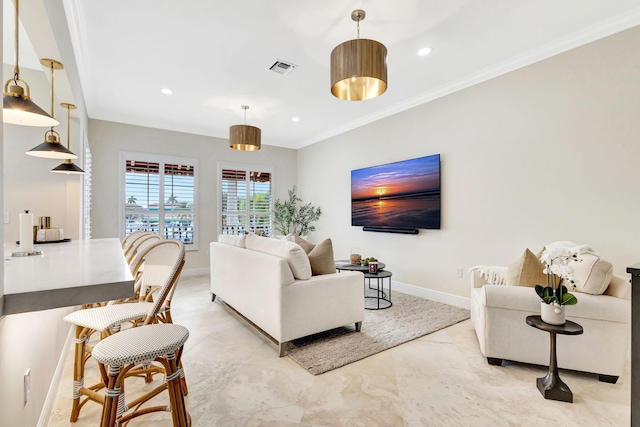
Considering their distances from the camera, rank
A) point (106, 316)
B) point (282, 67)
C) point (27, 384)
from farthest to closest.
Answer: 1. point (282, 67)
2. point (106, 316)
3. point (27, 384)

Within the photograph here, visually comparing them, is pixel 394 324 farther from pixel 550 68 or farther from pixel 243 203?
pixel 243 203

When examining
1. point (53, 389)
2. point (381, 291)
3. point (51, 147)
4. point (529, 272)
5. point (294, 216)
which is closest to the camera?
point (53, 389)

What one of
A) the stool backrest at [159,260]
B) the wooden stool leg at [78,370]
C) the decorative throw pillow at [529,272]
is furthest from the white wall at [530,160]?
the wooden stool leg at [78,370]

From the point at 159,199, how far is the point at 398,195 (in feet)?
14.1

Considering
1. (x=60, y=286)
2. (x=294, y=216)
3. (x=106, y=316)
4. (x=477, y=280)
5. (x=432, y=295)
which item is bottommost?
(x=432, y=295)

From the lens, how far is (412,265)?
450cm

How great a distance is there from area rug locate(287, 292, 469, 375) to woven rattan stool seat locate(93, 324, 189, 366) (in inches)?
49.5

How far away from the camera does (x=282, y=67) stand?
354 centimetres

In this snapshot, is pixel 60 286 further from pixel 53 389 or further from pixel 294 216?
pixel 294 216

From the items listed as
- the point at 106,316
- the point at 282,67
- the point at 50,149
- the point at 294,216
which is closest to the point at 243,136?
the point at 282,67

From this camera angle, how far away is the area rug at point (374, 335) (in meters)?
2.53

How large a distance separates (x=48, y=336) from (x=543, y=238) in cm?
427

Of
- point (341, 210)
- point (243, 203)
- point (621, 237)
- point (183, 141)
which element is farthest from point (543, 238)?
point (183, 141)

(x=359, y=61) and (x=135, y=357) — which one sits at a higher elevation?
(x=359, y=61)
